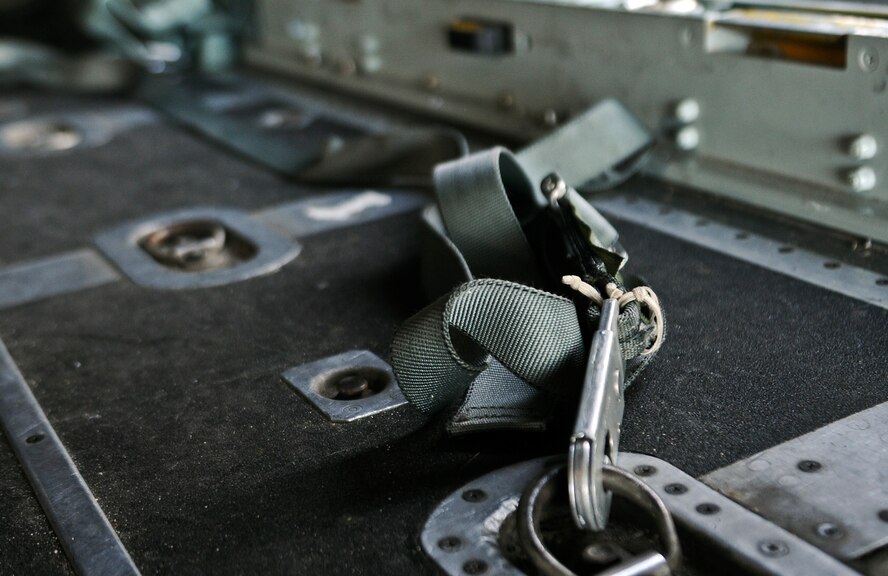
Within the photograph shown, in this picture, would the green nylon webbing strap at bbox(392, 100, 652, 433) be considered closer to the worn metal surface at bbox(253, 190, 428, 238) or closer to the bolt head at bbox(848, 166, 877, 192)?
the bolt head at bbox(848, 166, 877, 192)

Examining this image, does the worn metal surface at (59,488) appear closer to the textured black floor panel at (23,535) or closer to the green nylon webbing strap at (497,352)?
the textured black floor panel at (23,535)

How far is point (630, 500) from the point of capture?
4.59 ft

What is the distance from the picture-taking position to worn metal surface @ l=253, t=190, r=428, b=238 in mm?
2707

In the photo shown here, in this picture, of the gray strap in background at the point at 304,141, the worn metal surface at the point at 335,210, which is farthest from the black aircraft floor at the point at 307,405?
the gray strap in background at the point at 304,141

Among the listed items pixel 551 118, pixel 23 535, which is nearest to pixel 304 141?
pixel 551 118

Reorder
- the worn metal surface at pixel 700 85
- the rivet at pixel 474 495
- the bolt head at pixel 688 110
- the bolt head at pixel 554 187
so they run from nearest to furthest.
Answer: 1. the rivet at pixel 474 495
2. the bolt head at pixel 554 187
3. the worn metal surface at pixel 700 85
4. the bolt head at pixel 688 110

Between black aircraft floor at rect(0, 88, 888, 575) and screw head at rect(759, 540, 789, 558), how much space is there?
0.20 m

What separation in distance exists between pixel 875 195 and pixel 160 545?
1611 mm

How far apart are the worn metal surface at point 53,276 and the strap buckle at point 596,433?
1.36 metres

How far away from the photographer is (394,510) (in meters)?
1.47

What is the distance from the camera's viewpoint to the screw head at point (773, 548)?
1296 millimetres

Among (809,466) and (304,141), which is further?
(304,141)

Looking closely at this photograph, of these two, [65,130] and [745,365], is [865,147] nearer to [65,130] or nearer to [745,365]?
[745,365]

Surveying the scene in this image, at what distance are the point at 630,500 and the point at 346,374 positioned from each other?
68cm
